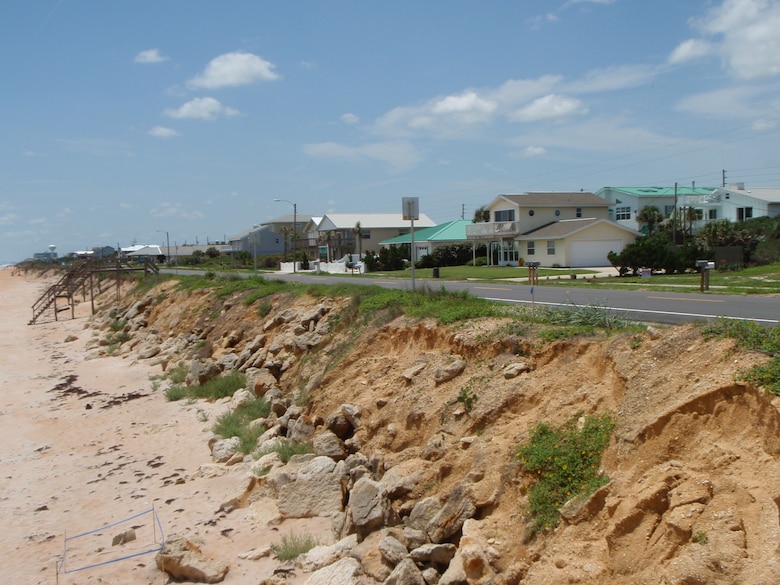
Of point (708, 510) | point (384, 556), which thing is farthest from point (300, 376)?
point (708, 510)

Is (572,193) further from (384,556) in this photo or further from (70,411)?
(384,556)

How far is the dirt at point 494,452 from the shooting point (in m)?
6.48

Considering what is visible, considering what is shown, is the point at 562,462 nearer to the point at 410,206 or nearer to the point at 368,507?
the point at 368,507

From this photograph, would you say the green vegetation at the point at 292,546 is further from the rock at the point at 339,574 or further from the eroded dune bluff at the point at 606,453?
the rock at the point at 339,574

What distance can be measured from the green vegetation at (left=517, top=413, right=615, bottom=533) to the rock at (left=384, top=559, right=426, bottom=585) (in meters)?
1.42

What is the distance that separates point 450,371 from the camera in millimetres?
Answer: 12195

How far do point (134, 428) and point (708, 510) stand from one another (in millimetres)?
15569

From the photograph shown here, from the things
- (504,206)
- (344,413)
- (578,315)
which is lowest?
(344,413)

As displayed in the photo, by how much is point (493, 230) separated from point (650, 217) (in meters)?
16.5

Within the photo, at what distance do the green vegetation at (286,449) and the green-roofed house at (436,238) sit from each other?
52238mm

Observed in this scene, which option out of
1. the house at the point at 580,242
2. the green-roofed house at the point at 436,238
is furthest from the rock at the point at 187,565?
the green-roofed house at the point at 436,238

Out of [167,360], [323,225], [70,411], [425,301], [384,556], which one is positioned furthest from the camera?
[323,225]

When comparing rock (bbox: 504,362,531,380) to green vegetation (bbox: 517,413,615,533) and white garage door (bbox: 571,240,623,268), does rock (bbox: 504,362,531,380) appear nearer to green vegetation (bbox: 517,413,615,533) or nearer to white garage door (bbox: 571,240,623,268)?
Answer: green vegetation (bbox: 517,413,615,533)

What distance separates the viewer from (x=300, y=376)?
1781 centimetres
